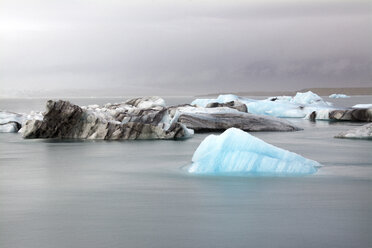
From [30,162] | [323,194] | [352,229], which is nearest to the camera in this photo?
[352,229]

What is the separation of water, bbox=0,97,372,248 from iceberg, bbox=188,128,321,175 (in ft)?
1.29

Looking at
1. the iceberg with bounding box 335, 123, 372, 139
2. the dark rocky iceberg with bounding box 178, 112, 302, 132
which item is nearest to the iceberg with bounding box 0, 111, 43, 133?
the dark rocky iceberg with bounding box 178, 112, 302, 132

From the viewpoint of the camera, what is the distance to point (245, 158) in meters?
8.95

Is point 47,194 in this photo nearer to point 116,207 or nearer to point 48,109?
point 116,207

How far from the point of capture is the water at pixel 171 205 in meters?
5.07

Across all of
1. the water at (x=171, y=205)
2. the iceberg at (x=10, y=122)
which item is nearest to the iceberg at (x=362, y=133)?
the water at (x=171, y=205)

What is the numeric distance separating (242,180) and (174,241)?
11.0ft

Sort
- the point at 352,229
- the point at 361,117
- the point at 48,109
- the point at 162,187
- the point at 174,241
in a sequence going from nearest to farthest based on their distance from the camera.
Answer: the point at 174,241
the point at 352,229
the point at 162,187
the point at 48,109
the point at 361,117

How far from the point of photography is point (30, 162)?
11.2 m

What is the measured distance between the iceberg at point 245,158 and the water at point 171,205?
39 centimetres

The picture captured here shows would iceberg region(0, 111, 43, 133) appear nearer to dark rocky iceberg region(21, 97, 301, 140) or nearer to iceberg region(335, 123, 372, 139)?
dark rocky iceberg region(21, 97, 301, 140)

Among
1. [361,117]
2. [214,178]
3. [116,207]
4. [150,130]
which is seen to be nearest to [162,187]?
[214,178]

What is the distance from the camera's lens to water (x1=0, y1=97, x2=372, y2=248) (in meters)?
5.07

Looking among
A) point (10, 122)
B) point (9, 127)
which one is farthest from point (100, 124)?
point (10, 122)
